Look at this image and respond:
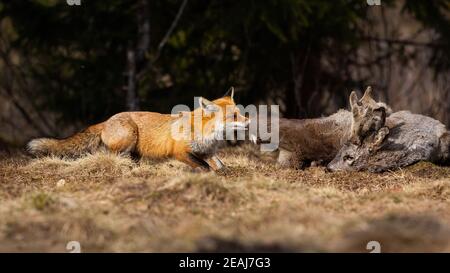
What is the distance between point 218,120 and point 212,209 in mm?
2456

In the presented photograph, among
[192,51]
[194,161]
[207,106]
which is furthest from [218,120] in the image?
[192,51]

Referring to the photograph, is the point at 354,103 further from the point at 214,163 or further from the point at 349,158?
the point at 214,163

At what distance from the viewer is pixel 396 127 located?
10039 mm

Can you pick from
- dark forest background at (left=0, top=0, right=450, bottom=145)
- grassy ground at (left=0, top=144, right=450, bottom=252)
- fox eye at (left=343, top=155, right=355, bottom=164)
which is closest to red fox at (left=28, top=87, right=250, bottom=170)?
grassy ground at (left=0, top=144, right=450, bottom=252)

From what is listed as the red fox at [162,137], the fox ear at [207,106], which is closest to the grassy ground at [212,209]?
the red fox at [162,137]

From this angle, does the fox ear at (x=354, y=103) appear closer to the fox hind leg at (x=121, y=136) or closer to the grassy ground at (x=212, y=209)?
the grassy ground at (x=212, y=209)

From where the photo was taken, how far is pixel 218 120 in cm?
906

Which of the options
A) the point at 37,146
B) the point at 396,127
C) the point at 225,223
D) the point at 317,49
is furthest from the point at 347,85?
the point at 225,223

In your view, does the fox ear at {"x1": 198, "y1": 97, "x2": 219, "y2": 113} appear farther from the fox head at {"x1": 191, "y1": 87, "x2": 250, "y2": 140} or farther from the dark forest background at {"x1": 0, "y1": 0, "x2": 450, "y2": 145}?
the dark forest background at {"x1": 0, "y1": 0, "x2": 450, "y2": 145}

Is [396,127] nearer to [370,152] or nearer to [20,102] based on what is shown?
[370,152]

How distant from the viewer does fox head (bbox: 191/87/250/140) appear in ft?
29.3

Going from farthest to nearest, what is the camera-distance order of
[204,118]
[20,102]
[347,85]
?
A: [20,102] < [347,85] < [204,118]

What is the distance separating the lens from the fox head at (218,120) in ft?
29.3
